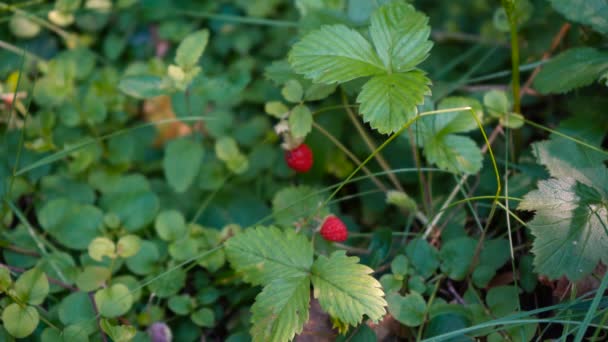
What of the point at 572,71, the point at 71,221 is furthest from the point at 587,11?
the point at 71,221

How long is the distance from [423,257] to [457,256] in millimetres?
92

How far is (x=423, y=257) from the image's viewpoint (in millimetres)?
1551

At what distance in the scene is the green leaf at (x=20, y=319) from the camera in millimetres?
1411

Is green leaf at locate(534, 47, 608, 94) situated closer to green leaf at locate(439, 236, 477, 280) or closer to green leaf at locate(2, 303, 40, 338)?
green leaf at locate(439, 236, 477, 280)

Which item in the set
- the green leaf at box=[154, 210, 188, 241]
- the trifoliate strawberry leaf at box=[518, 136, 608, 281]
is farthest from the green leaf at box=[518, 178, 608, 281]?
the green leaf at box=[154, 210, 188, 241]

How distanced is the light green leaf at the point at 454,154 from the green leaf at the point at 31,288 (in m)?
1.07

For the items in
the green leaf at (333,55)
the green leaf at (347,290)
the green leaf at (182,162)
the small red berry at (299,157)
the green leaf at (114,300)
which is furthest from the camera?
the green leaf at (182,162)

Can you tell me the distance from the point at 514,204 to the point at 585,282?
259 mm

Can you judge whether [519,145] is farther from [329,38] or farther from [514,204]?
[329,38]

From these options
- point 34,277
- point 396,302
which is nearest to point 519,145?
point 396,302

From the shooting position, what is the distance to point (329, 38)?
57.1 inches

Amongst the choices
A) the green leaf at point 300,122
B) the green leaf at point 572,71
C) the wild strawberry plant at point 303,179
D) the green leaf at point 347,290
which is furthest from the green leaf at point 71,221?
the green leaf at point 572,71

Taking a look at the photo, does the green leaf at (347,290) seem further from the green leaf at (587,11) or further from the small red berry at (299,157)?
the green leaf at (587,11)

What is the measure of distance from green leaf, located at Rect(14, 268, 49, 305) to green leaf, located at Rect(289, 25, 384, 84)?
2.79ft
